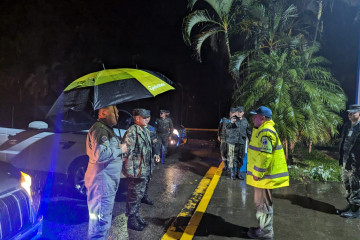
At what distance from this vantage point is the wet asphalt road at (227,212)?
3969mm

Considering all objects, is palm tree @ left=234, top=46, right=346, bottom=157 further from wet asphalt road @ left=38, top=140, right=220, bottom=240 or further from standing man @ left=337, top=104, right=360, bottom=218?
standing man @ left=337, top=104, right=360, bottom=218

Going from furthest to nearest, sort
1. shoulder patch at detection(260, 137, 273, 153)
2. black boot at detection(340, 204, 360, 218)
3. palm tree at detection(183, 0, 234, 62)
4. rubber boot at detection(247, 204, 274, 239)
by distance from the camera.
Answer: palm tree at detection(183, 0, 234, 62), black boot at detection(340, 204, 360, 218), rubber boot at detection(247, 204, 274, 239), shoulder patch at detection(260, 137, 273, 153)

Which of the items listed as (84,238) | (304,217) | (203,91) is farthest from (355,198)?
(203,91)

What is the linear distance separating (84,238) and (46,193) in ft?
7.01

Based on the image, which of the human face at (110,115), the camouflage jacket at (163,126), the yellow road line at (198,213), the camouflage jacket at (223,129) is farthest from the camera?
the camouflage jacket at (163,126)

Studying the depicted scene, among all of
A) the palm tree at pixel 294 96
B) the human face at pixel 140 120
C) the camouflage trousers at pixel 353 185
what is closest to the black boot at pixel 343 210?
the camouflage trousers at pixel 353 185

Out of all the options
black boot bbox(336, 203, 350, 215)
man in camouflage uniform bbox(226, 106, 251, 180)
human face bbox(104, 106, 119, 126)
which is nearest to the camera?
human face bbox(104, 106, 119, 126)

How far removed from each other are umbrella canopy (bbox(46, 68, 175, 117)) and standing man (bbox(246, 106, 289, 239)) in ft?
4.77

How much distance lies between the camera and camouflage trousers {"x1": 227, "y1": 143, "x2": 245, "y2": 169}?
6.83m

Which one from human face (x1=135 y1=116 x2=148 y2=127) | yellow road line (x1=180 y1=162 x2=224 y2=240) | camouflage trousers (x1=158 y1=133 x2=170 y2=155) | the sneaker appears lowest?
yellow road line (x1=180 y1=162 x2=224 y2=240)

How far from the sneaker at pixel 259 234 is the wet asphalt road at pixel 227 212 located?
4.8 inches

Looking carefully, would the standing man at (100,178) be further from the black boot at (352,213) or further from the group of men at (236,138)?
the group of men at (236,138)

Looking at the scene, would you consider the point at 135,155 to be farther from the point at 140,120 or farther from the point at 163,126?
the point at 163,126

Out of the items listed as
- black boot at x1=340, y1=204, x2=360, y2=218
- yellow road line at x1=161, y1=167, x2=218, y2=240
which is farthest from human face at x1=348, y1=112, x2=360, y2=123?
yellow road line at x1=161, y1=167, x2=218, y2=240
